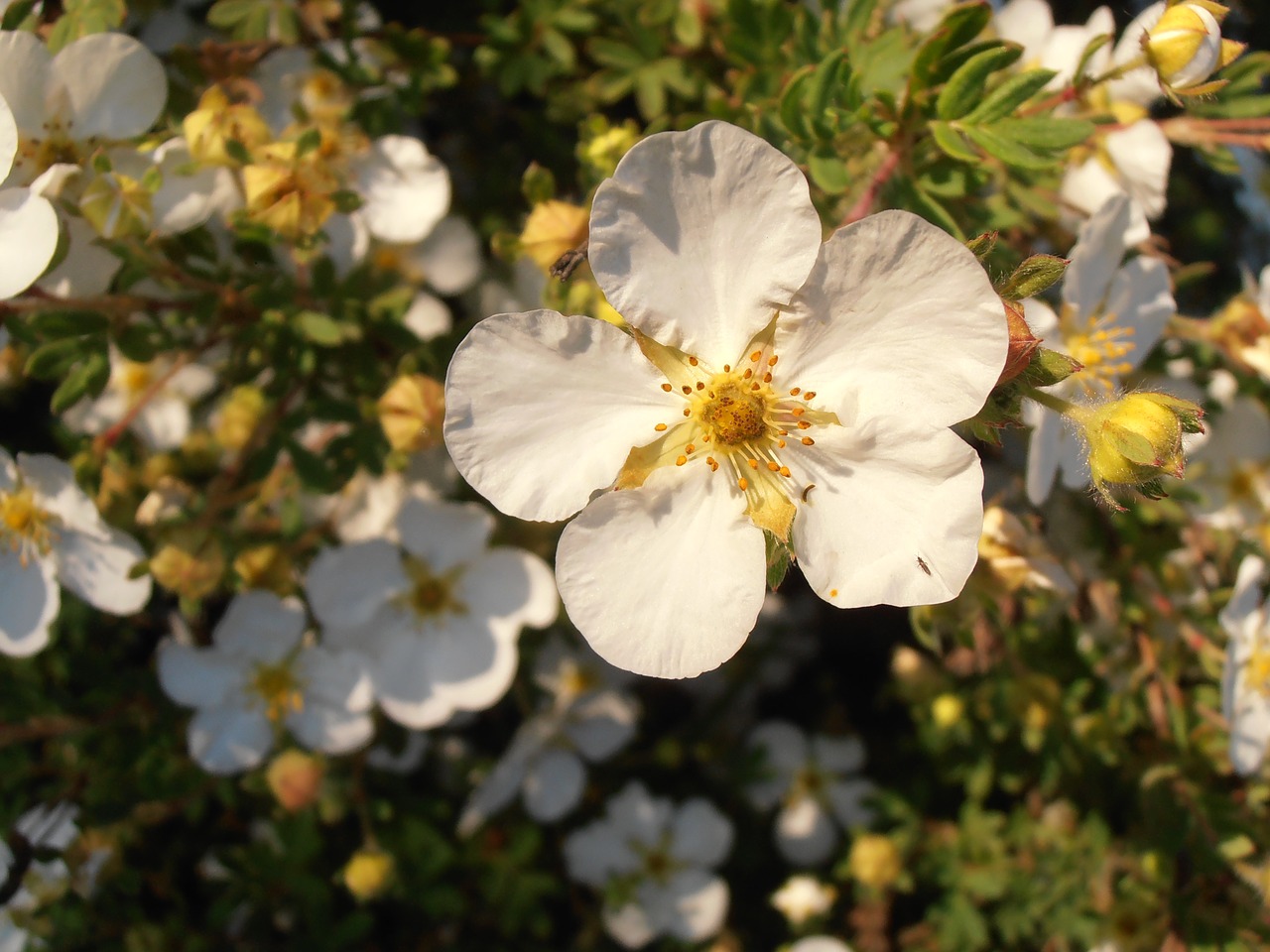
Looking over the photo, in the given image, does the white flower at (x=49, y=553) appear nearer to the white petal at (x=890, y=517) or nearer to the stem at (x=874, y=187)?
the white petal at (x=890, y=517)

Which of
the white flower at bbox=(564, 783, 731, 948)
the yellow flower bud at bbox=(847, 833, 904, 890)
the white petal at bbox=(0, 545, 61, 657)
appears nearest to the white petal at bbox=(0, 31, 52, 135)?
the white petal at bbox=(0, 545, 61, 657)

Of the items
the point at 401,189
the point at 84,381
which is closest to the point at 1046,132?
the point at 401,189

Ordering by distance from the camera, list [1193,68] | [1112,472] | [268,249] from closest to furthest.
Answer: [1112,472]
[1193,68]
[268,249]

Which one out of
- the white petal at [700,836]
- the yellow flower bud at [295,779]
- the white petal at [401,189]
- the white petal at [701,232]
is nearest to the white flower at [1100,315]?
the white petal at [701,232]

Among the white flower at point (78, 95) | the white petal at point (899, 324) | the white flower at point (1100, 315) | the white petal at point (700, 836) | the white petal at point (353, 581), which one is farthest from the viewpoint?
the white petal at point (700, 836)

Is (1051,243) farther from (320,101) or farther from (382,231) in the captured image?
(320,101)

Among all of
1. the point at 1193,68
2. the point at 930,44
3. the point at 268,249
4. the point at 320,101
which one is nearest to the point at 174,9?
the point at 320,101
